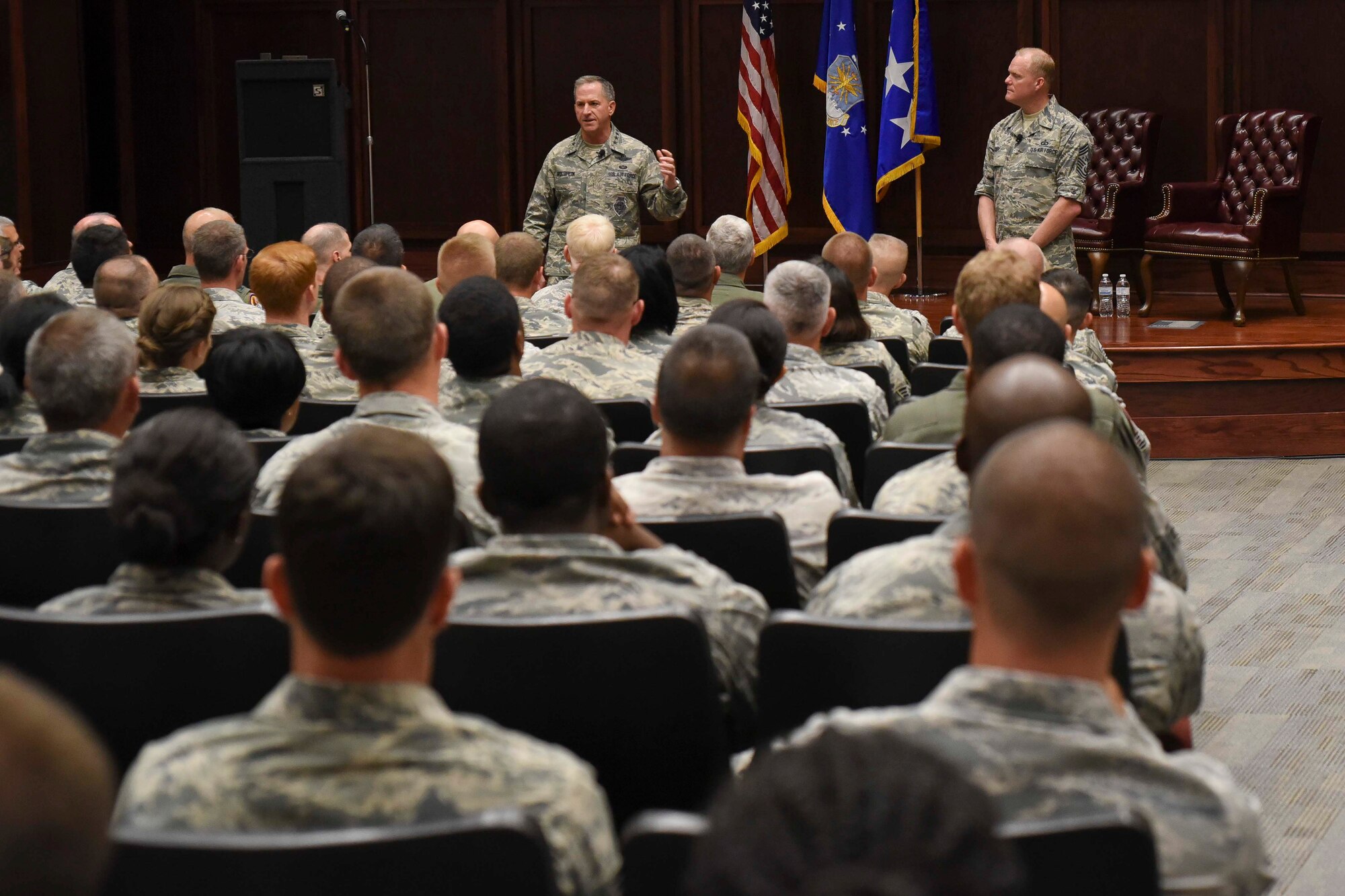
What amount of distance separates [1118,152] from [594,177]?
10.5 ft

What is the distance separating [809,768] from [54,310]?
3.55m

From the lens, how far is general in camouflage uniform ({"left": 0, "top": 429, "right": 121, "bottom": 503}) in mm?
2945

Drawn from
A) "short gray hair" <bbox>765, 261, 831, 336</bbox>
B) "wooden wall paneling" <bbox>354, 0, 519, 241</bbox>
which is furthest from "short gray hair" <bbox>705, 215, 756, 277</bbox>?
"wooden wall paneling" <bbox>354, 0, 519, 241</bbox>

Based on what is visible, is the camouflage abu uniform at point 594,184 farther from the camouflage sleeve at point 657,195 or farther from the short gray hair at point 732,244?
the short gray hair at point 732,244

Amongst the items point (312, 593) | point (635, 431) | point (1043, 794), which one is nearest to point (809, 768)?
point (1043, 794)

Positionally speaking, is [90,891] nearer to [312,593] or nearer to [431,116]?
[312,593]

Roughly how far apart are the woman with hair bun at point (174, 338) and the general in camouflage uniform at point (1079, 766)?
2903 mm

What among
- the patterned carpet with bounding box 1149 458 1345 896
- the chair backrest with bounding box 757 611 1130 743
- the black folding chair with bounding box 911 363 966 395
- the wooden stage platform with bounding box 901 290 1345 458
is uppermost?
the black folding chair with bounding box 911 363 966 395

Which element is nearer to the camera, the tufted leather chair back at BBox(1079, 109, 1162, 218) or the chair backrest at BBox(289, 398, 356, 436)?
the chair backrest at BBox(289, 398, 356, 436)

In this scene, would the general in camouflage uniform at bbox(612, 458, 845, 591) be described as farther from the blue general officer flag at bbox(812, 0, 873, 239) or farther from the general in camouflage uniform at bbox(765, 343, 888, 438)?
the blue general officer flag at bbox(812, 0, 873, 239)

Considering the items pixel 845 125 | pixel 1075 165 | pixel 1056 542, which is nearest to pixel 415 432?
pixel 1056 542

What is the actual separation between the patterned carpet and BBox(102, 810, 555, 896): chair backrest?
6.71 ft

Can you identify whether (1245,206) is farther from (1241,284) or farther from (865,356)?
(865,356)

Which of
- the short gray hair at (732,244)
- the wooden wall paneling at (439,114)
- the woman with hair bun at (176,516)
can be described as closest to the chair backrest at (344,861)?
the woman with hair bun at (176,516)
